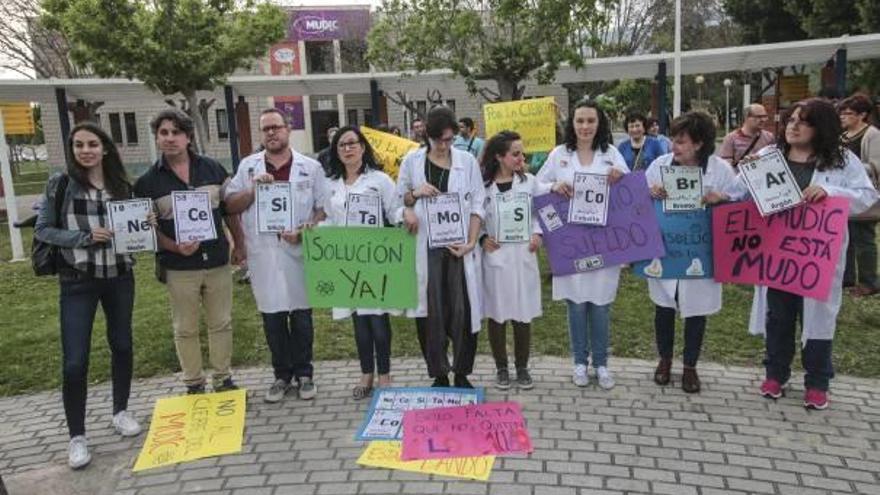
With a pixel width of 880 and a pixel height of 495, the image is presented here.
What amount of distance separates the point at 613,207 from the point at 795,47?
460 inches

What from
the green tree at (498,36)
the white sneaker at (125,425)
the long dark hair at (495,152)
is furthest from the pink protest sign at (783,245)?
the green tree at (498,36)

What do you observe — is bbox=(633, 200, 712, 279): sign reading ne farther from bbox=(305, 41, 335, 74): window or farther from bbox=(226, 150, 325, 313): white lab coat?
bbox=(305, 41, 335, 74): window

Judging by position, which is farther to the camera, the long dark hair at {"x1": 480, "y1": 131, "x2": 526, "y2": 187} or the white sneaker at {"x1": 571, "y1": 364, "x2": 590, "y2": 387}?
the white sneaker at {"x1": 571, "y1": 364, "x2": 590, "y2": 387}

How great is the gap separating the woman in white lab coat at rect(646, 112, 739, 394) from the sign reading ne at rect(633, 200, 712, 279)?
65 millimetres

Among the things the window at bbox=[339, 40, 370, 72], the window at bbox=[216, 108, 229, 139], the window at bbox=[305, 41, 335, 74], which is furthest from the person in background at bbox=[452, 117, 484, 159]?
the window at bbox=[305, 41, 335, 74]

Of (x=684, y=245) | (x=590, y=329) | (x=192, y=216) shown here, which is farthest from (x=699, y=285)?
(x=192, y=216)

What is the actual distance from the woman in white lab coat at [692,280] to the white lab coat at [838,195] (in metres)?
0.37

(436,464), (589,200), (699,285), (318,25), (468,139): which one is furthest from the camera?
(318,25)

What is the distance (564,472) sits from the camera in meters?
3.90

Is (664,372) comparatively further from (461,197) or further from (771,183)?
(461,197)

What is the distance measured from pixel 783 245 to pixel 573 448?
1.92 m

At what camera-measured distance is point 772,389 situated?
15.6 feet

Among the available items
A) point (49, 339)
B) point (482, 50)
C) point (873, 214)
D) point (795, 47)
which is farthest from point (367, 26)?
point (873, 214)

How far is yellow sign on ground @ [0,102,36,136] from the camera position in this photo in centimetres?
1470
